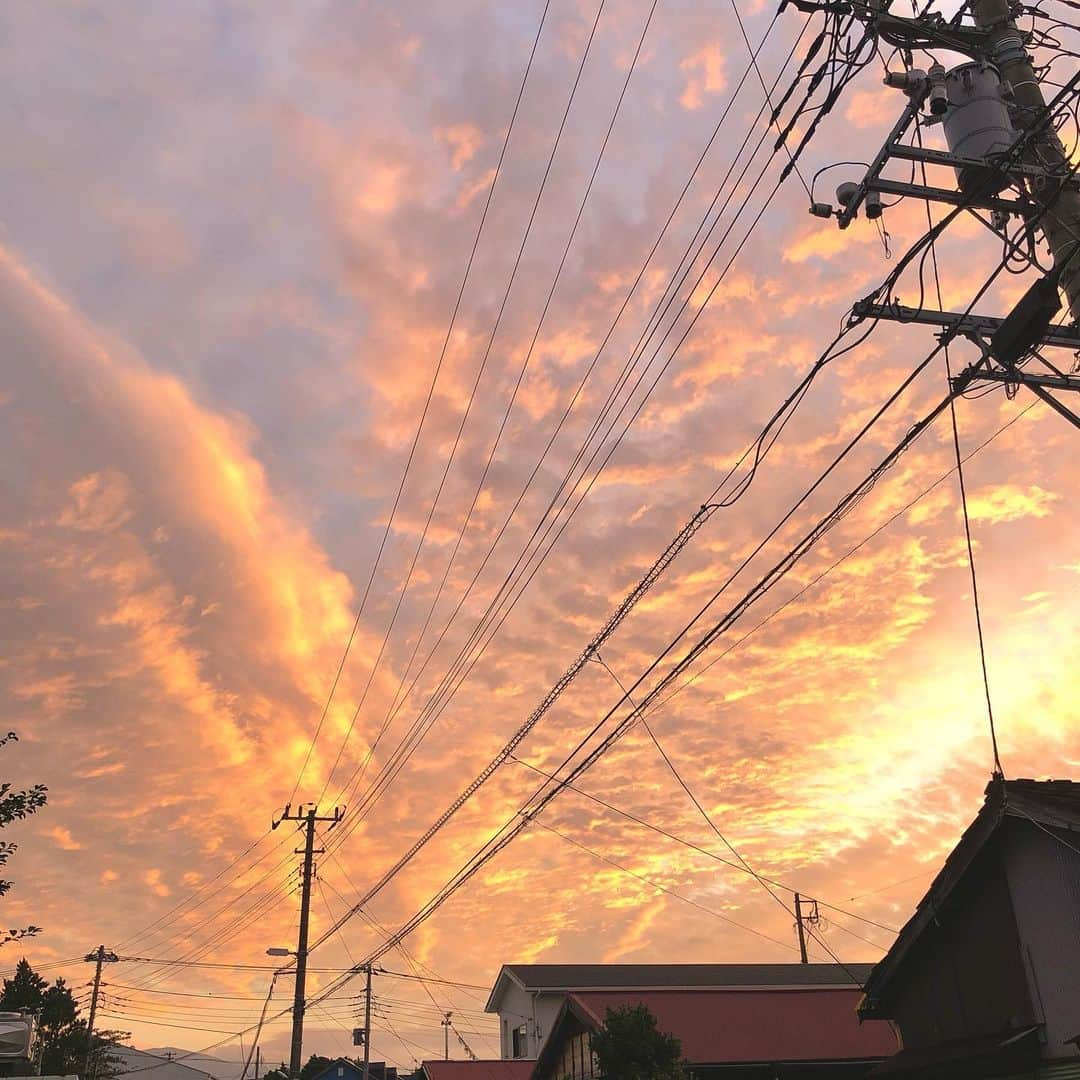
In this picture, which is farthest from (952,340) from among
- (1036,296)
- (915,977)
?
(915,977)

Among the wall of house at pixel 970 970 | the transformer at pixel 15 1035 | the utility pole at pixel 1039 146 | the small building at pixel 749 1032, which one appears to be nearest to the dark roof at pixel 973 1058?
the wall of house at pixel 970 970

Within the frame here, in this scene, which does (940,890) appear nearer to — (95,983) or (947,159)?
(947,159)

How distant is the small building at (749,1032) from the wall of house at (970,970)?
868cm

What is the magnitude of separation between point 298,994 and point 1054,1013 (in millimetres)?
35761

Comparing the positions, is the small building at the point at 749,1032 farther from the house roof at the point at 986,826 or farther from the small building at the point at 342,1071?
the small building at the point at 342,1071

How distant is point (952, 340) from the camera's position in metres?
10.9

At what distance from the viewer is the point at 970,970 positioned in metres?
16.4

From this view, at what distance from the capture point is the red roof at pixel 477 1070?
141ft

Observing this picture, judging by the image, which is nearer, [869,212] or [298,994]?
[869,212]

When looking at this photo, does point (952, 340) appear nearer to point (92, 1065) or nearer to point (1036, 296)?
point (1036, 296)

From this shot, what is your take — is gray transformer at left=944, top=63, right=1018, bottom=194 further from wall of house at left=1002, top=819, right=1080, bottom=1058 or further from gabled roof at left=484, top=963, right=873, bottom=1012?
gabled roof at left=484, top=963, right=873, bottom=1012

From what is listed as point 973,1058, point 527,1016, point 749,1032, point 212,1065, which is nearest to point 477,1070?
point 527,1016

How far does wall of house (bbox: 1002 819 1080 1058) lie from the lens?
14.3m

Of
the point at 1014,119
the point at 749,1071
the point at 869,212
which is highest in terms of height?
the point at 1014,119
